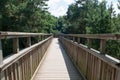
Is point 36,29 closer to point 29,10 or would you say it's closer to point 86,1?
point 29,10

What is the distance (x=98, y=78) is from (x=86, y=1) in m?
32.8

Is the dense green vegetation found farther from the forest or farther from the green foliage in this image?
the green foliage

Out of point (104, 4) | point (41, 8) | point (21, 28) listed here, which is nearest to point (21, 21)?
point (21, 28)

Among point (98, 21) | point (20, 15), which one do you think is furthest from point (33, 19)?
point (98, 21)

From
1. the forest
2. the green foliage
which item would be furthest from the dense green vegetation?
the green foliage

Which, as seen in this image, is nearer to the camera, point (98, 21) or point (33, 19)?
point (33, 19)

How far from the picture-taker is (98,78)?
3002mm

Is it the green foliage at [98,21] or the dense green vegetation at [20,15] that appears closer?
the dense green vegetation at [20,15]

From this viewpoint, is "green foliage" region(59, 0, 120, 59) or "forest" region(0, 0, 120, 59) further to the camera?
"green foliage" region(59, 0, 120, 59)

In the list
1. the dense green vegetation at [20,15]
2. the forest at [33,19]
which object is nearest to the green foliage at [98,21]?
the forest at [33,19]

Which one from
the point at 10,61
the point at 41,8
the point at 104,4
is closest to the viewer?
the point at 10,61

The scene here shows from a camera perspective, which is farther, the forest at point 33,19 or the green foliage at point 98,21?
the green foliage at point 98,21

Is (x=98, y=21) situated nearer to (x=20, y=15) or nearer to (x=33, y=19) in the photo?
(x=33, y=19)

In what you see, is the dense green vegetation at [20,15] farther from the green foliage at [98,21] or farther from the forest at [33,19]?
the green foliage at [98,21]
